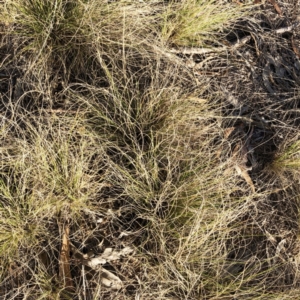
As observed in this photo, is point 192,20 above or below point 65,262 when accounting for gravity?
above

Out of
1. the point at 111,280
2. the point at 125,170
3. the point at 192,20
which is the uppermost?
the point at 192,20

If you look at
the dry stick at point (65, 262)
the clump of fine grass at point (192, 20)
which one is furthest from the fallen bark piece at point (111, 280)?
the clump of fine grass at point (192, 20)

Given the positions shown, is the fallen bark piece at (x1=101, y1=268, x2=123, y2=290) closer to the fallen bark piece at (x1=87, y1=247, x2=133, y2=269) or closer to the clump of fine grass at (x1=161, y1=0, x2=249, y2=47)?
the fallen bark piece at (x1=87, y1=247, x2=133, y2=269)

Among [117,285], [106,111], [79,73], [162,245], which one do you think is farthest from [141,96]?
[117,285]

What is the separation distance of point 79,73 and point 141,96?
27cm

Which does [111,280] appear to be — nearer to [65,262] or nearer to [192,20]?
[65,262]

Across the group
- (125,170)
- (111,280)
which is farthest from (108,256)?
(125,170)

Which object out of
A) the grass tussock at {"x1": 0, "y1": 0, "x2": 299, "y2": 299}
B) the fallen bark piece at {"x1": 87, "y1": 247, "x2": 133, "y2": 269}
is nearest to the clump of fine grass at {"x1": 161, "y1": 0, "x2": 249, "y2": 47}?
the grass tussock at {"x1": 0, "y1": 0, "x2": 299, "y2": 299}

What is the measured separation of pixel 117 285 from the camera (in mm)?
1365

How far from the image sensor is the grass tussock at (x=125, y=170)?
1349mm

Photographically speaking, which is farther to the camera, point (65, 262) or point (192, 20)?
point (192, 20)

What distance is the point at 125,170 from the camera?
1.41 metres

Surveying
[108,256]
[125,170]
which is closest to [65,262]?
[108,256]

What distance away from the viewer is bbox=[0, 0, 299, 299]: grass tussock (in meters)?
1.35
